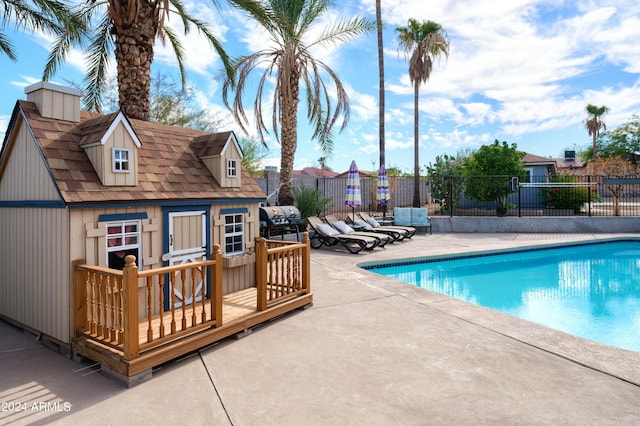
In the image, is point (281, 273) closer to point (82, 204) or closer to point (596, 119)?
point (82, 204)

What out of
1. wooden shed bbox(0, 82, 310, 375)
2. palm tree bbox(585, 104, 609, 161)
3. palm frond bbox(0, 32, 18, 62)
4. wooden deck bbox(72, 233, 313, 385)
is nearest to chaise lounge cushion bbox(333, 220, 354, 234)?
wooden shed bbox(0, 82, 310, 375)

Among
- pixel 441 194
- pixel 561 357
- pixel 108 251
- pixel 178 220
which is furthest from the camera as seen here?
pixel 441 194

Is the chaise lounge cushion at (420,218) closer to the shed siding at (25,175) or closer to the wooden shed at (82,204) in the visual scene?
the wooden shed at (82,204)

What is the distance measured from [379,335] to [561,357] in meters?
2.15

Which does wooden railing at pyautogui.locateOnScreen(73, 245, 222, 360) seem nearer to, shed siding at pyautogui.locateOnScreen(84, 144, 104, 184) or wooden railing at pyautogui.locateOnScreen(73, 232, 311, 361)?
wooden railing at pyautogui.locateOnScreen(73, 232, 311, 361)

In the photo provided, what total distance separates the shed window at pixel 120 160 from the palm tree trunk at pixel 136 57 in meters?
4.03

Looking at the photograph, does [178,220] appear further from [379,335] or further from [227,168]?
[379,335]

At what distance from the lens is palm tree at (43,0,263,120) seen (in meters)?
8.20

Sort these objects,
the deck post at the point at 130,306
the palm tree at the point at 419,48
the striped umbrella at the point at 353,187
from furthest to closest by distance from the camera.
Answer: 1. the palm tree at the point at 419,48
2. the striped umbrella at the point at 353,187
3. the deck post at the point at 130,306

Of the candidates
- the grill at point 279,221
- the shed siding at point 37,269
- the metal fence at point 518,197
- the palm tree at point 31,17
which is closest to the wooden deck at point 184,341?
the shed siding at point 37,269

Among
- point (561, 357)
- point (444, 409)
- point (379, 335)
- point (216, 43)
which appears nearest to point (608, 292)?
point (561, 357)

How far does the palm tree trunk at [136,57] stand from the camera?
8.25 meters

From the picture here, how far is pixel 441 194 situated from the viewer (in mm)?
21969

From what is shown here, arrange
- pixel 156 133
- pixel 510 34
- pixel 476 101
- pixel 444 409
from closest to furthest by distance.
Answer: pixel 444 409
pixel 156 133
pixel 510 34
pixel 476 101
